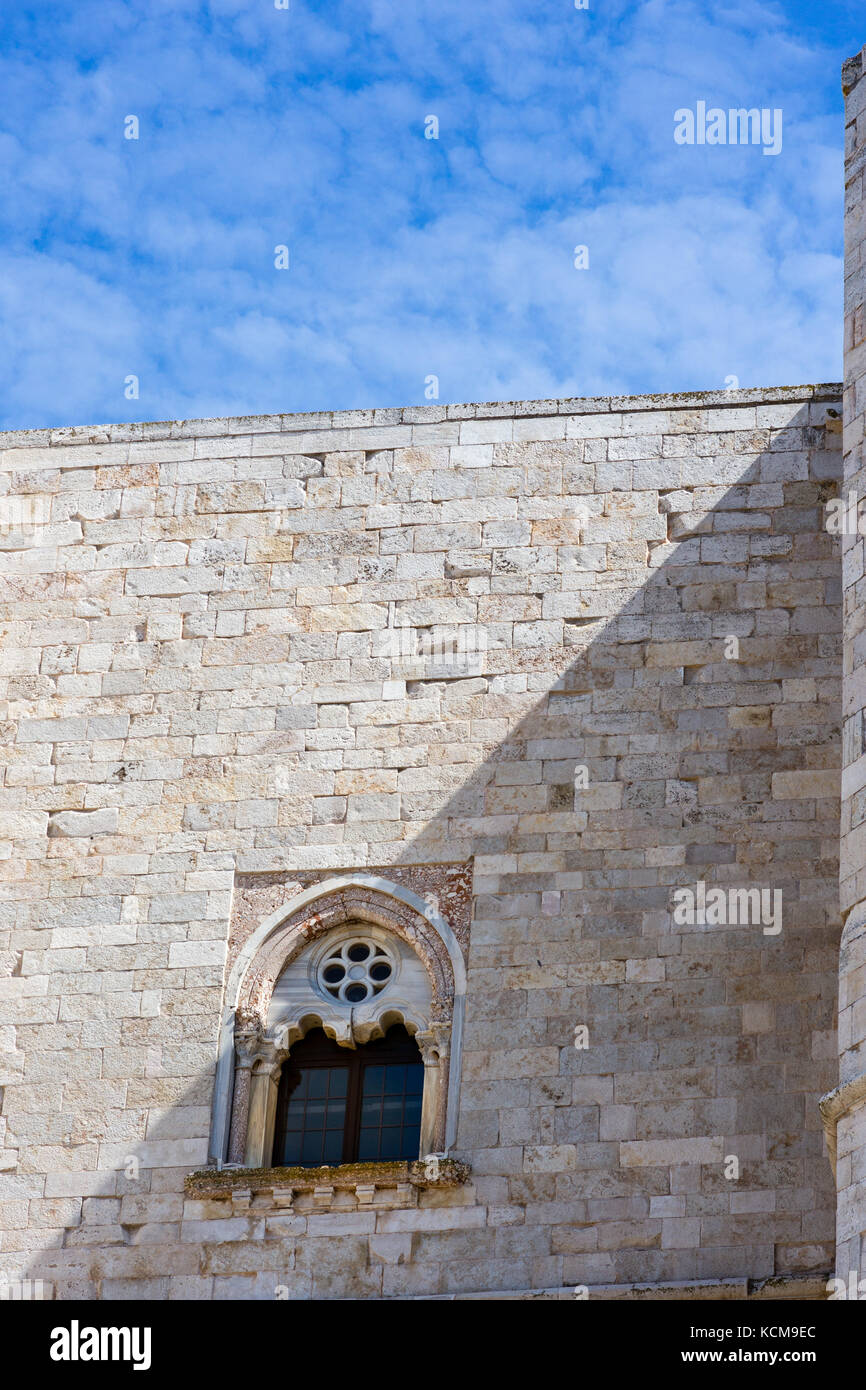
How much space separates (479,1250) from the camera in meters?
14.7

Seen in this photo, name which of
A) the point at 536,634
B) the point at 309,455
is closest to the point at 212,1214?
the point at 536,634

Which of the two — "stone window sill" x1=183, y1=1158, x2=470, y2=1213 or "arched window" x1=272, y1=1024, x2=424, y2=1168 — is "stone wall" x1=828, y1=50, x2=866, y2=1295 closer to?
"stone window sill" x1=183, y1=1158, x2=470, y2=1213

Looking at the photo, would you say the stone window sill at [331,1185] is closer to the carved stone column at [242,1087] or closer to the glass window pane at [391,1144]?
the carved stone column at [242,1087]

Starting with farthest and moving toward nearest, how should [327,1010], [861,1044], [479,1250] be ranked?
[327,1010] < [479,1250] < [861,1044]

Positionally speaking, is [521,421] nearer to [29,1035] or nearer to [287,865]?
[287,865]

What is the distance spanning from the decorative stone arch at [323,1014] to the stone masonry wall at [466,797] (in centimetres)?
13

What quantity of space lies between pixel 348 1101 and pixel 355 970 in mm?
801

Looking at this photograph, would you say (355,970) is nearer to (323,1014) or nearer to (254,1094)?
(323,1014)

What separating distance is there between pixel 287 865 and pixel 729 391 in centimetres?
427

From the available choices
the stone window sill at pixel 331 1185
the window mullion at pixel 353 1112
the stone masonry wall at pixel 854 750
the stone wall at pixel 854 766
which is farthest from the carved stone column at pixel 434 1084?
the stone masonry wall at pixel 854 750

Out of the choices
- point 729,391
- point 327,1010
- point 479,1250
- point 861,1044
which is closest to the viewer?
point 861,1044

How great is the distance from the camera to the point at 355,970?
627 inches

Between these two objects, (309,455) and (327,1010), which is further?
(309,455)

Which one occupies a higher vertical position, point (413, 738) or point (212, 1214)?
point (413, 738)
